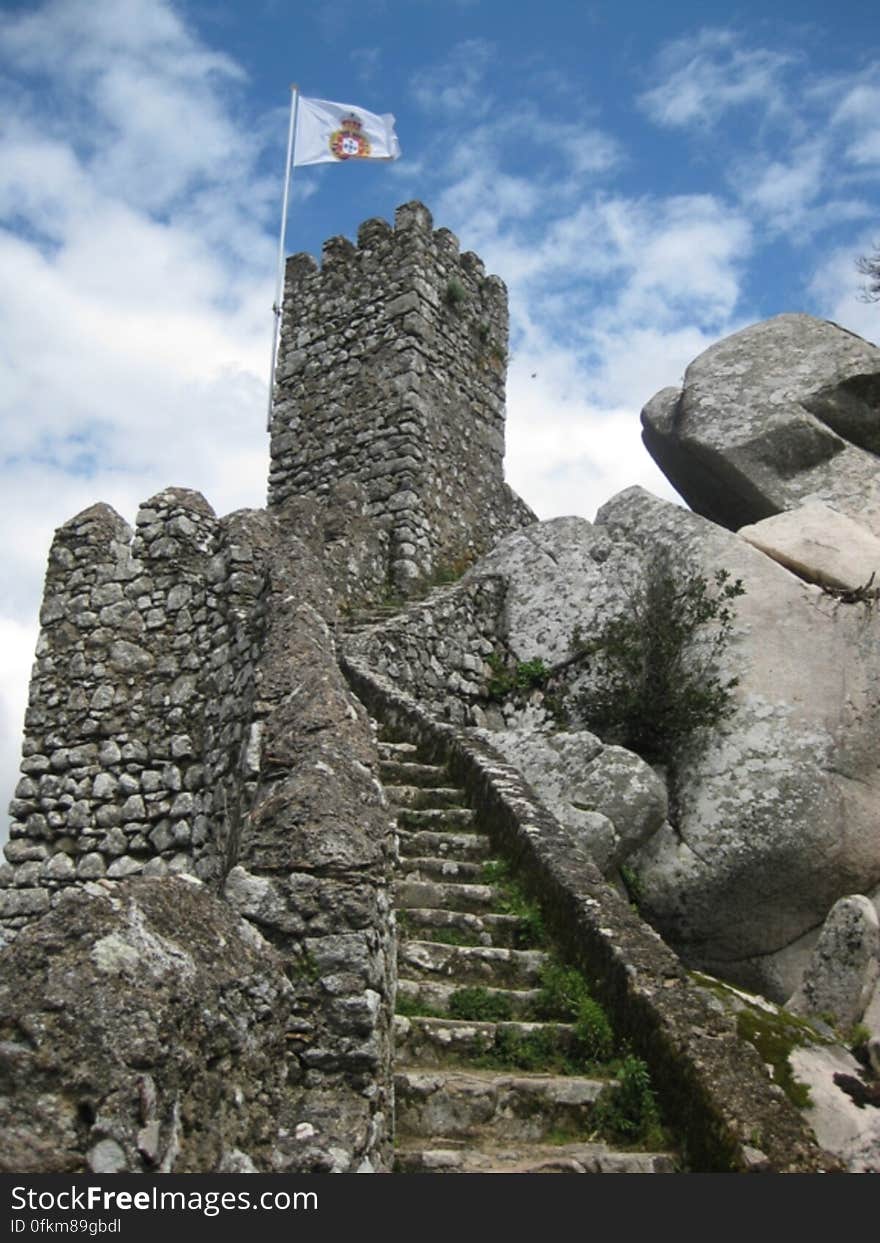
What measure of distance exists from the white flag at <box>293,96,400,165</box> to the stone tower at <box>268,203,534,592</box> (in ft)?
9.69

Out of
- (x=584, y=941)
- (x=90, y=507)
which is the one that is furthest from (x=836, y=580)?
(x=90, y=507)

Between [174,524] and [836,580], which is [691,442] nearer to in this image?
[836,580]

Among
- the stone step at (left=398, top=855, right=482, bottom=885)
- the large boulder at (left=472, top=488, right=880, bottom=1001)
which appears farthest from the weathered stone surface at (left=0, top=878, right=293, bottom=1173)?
the large boulder at (left=472, top=488, right=880, bottom=1001)

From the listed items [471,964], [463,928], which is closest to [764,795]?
[463,928]

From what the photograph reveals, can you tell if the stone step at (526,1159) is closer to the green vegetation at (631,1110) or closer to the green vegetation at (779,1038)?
the green vegetation at (631,1110)

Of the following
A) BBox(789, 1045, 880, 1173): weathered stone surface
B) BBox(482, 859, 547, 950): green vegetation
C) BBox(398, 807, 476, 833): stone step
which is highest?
BBox(398, 807, 476, 833): stone step

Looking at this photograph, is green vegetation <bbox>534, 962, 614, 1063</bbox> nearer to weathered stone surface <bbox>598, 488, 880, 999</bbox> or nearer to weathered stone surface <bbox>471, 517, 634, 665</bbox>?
weathered stone surface <bbox>598, 488, 880, 999</bbox>

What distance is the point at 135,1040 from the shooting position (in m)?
2.90

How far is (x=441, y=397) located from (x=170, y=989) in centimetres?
1251

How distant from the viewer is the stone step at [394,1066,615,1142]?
5.04m

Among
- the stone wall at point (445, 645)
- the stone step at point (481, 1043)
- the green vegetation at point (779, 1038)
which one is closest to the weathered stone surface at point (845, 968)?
the green vegetation at point (779, 1038)

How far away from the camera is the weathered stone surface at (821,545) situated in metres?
11.2

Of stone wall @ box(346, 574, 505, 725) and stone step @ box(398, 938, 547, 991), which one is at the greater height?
stone wall @ box(346, 574, 505, 725)

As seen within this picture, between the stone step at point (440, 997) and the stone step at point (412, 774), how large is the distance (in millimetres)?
2363
